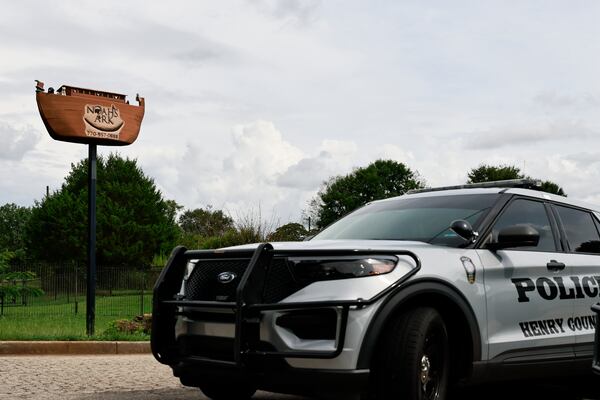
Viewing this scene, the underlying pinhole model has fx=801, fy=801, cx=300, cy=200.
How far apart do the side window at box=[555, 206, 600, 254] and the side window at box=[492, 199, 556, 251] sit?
0.27 meters

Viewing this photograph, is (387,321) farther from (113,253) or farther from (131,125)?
(113,253)

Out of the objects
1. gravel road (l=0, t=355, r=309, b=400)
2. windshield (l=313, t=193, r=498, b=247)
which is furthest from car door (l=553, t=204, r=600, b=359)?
gravel road (l=0, t=355, r=309, b=400)

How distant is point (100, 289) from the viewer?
29.2 metres

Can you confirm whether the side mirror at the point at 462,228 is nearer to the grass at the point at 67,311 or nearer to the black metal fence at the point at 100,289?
the grass at the point at 67,311

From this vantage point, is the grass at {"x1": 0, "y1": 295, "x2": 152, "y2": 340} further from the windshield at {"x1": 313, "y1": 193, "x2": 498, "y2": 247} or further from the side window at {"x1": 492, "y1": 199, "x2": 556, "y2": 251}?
the side window at {"x1": 492, "y1": 199, "x2": 556, "y2": 251}

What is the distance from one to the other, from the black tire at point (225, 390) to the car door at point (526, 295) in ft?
6.67

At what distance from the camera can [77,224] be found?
53406 mm

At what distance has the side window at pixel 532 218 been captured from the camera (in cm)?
625

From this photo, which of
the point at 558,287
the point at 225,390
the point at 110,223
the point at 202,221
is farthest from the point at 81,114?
the point at 202,221

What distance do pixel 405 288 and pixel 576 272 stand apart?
2237mm

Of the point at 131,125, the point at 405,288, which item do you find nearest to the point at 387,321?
the point at 405,288

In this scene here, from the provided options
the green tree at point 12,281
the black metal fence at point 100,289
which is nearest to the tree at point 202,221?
the black metal fence at point 100,289

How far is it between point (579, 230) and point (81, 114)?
8.99 m

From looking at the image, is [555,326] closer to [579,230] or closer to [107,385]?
[579,230]
